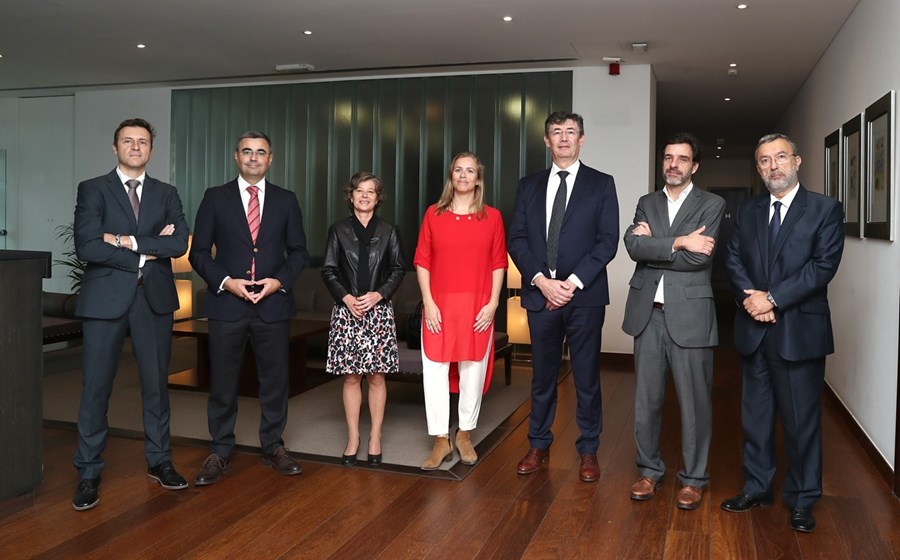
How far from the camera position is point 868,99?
518cm

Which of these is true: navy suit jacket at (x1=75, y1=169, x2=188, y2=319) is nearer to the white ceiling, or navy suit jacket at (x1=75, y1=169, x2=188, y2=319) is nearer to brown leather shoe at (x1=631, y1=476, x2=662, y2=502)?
brown leather shoe at (x1=631, y1=476, x2=662, y2=502)

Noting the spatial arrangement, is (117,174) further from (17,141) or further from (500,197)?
(17,141)

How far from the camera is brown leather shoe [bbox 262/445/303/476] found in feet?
13.6

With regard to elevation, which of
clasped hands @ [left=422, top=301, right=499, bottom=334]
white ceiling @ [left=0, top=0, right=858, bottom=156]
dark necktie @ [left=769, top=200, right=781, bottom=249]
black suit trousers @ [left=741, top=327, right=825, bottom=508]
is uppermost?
white ceiling @ [left=0, top=0, right=858, bottom=156]

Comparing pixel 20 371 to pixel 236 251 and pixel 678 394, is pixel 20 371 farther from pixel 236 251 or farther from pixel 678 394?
pixel 678 394

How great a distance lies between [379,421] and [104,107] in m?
7.28

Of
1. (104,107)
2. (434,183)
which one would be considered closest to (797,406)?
(434,183)

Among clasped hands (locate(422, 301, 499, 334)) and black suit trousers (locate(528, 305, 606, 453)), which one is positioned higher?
clasped hands (locate(422, 301, 499, 334))

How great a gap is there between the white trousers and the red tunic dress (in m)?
0.08

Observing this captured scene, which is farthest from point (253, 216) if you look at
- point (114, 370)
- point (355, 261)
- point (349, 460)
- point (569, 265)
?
point (569, 265)

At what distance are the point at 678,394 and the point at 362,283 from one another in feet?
5.64

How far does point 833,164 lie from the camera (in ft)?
21.5

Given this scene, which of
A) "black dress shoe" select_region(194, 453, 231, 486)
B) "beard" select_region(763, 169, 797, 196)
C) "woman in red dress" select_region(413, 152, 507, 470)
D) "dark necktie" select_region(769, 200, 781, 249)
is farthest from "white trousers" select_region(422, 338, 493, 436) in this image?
"beard" select_region(763, 169, 797, 196)

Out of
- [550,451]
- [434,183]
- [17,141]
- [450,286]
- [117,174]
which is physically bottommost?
[550,451]
